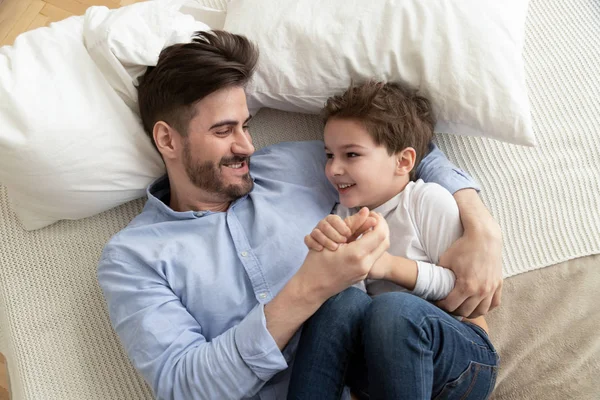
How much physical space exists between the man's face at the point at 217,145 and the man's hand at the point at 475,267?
1.71 feet

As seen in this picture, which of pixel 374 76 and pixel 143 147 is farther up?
pixel 374 76

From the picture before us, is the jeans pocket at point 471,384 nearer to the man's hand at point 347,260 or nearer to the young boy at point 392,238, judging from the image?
the young boy at point 392,238

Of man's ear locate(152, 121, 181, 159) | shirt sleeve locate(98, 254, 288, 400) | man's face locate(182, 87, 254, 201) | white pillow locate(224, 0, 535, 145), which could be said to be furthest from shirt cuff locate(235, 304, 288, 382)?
white pillow locate(224, 0, 535, 145)

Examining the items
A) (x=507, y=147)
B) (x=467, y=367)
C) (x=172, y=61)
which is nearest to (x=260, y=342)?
(x=467, y=367)

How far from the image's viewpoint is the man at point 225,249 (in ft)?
3.54

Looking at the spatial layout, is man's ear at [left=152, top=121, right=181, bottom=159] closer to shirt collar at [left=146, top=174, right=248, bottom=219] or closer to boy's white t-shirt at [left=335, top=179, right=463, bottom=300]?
shirt collar at [left=146, top=174, right=248, bottom=219]

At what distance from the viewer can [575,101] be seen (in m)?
1.50

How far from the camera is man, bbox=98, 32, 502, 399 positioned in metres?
1.08

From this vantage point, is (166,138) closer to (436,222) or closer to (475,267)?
(436,222)

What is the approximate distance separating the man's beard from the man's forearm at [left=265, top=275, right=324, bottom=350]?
31 cm

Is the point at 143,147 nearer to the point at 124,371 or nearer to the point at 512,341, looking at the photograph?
the point at 124,371

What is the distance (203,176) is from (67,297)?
0.47 m

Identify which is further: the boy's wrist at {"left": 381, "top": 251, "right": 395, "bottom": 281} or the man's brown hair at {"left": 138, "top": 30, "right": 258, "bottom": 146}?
the man's brown hair at {"left": 138, "top": 30, "right": 258, "bottom": 146}

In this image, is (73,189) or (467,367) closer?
(467,367)
